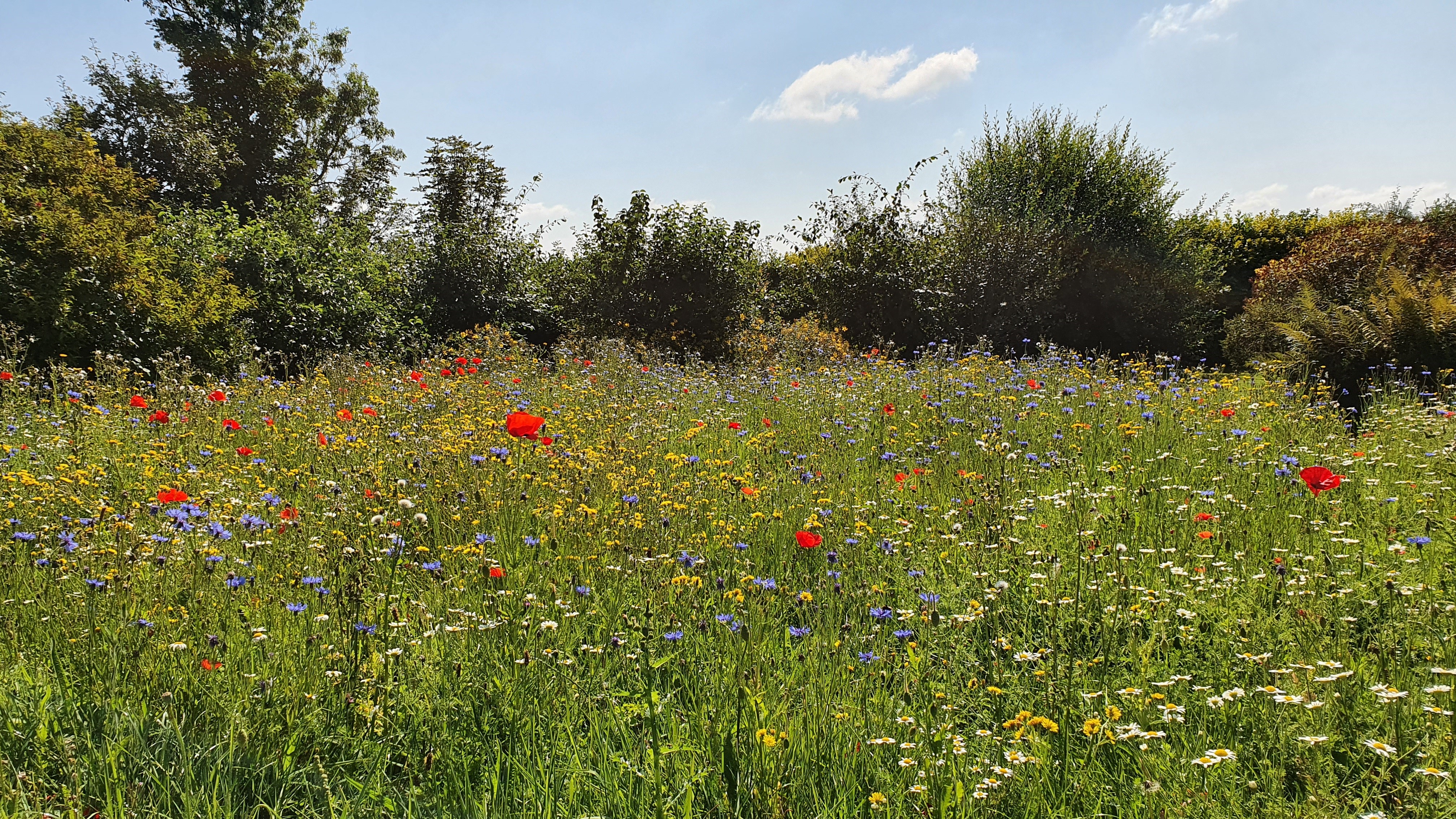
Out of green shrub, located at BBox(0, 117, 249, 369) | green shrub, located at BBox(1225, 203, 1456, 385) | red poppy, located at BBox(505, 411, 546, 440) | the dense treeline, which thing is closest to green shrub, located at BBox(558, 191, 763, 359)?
the dense treeline

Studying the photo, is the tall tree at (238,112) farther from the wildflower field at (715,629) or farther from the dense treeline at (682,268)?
the wildflower field at (715,629)

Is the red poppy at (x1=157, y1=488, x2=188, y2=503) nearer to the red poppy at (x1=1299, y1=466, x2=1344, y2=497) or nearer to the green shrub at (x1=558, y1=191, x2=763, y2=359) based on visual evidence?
the red poppy at (x1=1299, y1=466, x2=1344, y2=497)

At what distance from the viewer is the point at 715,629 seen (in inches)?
95.8

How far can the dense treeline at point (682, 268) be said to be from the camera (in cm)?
756

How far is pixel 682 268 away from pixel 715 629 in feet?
36.0

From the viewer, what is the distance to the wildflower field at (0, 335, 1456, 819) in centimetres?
174

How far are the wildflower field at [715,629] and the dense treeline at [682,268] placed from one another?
3.93m

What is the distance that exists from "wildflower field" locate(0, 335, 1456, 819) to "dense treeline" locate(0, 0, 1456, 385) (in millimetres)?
3932

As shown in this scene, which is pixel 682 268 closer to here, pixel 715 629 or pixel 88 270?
pixel 88 270

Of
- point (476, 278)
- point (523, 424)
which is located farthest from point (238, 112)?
point (523, 424)

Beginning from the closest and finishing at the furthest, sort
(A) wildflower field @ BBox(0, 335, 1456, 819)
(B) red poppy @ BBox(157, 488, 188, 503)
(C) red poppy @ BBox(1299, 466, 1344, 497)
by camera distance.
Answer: (A) wildflower field @ BBox(0, 335, 1456, 819)
(B) red poppy @ BBox(157, 488, 188, 503)
(C) red poppy @ BBox(1299, 466, 1344, 497)

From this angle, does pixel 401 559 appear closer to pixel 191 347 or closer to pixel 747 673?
pixel 747 673

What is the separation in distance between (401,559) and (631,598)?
85 centimetres

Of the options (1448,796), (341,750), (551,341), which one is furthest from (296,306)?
(1448,796)
